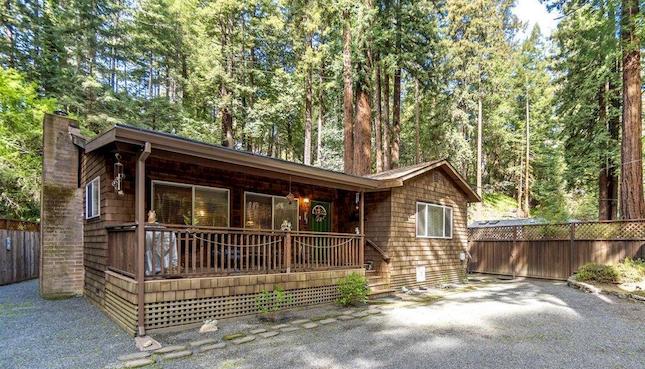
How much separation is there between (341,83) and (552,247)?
1024cm

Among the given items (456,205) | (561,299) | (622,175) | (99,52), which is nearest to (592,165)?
(622,175)

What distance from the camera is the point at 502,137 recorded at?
24.9m

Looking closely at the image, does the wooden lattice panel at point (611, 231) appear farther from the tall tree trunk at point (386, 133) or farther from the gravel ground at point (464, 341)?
the tall tree trunk at point (386, 133)

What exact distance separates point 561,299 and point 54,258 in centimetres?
1173

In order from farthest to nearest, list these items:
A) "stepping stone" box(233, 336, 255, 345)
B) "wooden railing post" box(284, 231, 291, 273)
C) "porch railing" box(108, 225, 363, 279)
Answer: "wooden railing post" box(284, 231, 291, 273), "porch railing" box(108, 225, 363, 279), "stepping stone" box(233, 336, 255, 345)

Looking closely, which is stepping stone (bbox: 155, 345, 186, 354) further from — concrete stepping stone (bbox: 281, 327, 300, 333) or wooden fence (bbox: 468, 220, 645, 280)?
wooden fence (bbox: 468, 220, 645, 280)

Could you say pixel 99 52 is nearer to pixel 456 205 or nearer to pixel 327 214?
pixel 327 214

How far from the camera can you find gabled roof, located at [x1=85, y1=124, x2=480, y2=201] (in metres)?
4.88

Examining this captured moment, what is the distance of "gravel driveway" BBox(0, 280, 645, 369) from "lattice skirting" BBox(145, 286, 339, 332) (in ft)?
0.87

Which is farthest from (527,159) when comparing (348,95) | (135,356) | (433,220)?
(135,356)

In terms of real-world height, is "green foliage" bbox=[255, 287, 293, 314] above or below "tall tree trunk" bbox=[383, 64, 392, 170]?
below

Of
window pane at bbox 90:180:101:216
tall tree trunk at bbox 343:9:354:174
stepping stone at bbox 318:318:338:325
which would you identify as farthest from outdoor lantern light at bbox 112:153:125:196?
tall tree trunk at bbox 343:9:354:174

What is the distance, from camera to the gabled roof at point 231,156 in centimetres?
488

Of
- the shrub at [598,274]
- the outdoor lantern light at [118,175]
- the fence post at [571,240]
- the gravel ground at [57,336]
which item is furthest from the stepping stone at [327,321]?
the fence post at [571,240]
